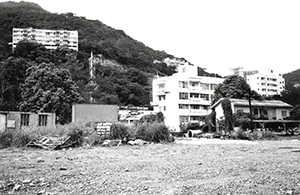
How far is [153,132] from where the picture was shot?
52.9 ft

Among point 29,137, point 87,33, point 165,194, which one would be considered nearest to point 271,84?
point 87,33

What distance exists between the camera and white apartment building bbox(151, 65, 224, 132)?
162ft

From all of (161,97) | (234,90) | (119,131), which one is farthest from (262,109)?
(119,131)

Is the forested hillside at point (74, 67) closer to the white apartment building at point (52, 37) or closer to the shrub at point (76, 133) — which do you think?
the white apartment building at point (52, 37)

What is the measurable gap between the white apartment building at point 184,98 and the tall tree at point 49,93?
16606 millimetres

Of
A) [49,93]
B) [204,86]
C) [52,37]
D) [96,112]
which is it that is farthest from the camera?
[52,37]

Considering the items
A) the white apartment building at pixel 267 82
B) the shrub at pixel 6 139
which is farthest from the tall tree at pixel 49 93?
the white apartment building at pixel 267 82

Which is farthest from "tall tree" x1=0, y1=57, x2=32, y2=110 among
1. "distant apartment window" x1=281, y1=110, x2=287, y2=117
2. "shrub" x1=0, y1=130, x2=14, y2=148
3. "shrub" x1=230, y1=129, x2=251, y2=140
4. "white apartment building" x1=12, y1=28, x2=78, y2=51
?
"white apartment building" x1=12, y1=28, x2=78, y2=51

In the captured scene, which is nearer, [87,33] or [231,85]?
[231,85]

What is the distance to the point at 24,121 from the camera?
21812 millimetres

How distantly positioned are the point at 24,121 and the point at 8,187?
738 inches

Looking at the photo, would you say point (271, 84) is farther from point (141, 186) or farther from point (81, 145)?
point (141, 186)

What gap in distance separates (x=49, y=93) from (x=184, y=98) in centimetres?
2342

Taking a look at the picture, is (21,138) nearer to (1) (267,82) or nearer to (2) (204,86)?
(2) (204,86)
